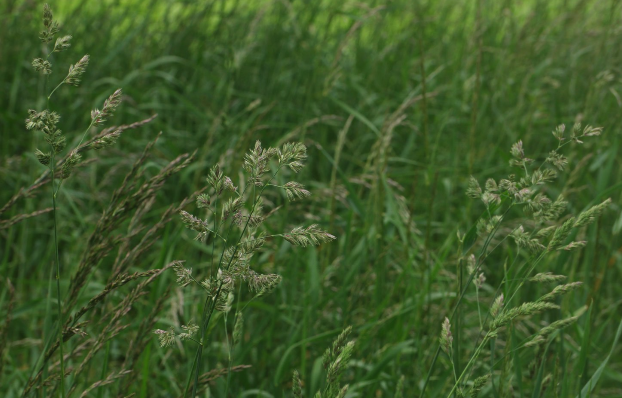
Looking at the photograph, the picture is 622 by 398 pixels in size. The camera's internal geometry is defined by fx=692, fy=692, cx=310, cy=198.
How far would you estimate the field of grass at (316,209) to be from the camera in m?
1.35

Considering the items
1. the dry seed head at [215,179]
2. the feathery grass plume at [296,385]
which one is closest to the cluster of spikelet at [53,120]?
the dry seed head at [215,179]

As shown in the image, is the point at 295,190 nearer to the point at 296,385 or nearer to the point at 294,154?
the point at 294,154

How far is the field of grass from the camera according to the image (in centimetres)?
135

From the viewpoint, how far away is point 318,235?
0.84m

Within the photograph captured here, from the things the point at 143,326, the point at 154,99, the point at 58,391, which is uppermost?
the point at 143,326

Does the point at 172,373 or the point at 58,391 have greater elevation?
the point at 58,391

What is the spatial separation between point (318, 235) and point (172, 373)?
103cm

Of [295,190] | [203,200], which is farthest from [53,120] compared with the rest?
[295,190]

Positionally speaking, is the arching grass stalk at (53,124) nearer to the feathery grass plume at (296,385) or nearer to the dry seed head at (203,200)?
the dry seed head at (203,200)

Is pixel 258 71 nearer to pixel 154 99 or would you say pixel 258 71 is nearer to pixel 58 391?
pixel 154 99

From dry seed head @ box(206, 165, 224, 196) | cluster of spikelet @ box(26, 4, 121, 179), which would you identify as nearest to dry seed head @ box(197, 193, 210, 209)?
dry seed head @ box(206, 165, 224, 196)

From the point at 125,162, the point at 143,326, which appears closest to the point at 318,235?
the point at 143,326

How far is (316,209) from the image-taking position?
254cm

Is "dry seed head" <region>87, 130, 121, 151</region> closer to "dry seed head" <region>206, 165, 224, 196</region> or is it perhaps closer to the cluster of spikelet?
the cluster of spikelet
